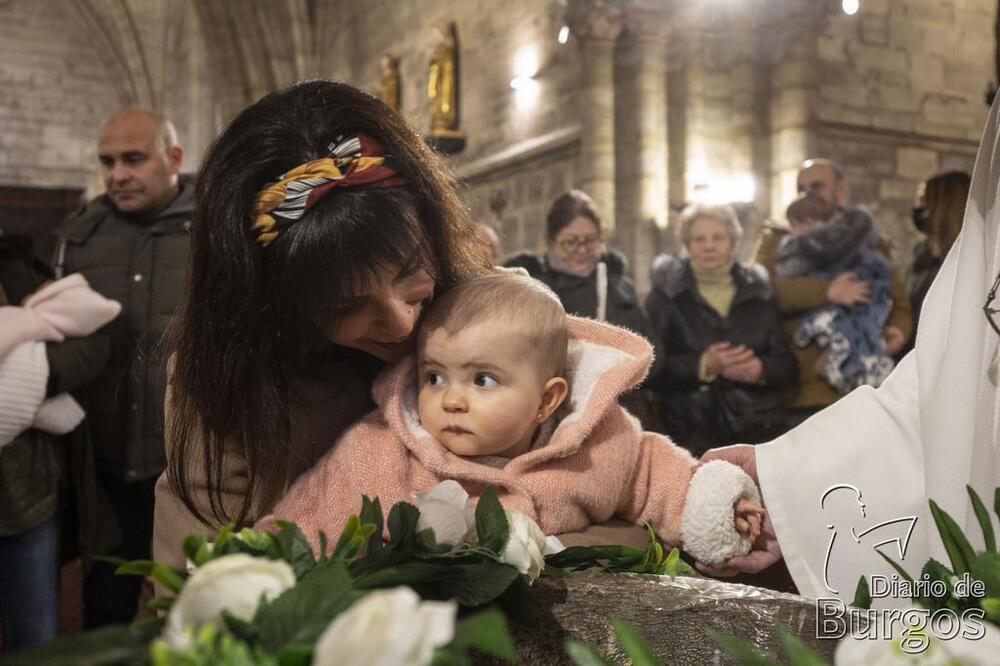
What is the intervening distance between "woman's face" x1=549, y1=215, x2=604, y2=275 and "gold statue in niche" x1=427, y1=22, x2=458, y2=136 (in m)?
7.39

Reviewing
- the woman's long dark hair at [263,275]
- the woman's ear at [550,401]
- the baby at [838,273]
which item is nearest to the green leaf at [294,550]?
the woman's long dark hair at [263,275]

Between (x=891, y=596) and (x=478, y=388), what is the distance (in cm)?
72

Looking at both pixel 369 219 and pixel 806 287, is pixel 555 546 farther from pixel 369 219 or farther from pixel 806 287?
pixel 806 287

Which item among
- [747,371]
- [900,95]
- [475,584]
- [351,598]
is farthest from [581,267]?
[900,95]

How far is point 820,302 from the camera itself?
13.9 feet

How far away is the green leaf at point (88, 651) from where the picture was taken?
23.2 inches

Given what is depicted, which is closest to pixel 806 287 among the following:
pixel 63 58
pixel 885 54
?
pixel 885 54

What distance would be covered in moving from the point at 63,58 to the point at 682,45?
12.5 m

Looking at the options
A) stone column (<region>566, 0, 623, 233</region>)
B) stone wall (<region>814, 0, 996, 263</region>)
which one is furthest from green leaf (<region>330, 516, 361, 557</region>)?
stone wall (<region>814, 0, 996, 263</region>)

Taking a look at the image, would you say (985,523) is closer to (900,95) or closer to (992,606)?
(992,606)

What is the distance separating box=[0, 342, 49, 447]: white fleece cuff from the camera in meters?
3.03

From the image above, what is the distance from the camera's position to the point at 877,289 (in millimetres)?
4375

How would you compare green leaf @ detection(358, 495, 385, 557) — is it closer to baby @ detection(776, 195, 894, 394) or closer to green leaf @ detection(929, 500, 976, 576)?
green leaf @ detection(929, 500, 976, 576)

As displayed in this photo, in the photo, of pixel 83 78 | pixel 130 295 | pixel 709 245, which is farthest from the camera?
pixel 83 78
